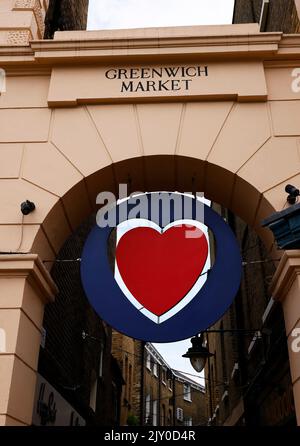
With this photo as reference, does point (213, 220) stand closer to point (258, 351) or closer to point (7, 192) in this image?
point (7, 192)

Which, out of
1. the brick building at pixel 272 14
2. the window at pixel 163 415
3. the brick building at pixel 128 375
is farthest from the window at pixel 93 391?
the window at pixel 163 415

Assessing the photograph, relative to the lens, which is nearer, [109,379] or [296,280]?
[296,280]

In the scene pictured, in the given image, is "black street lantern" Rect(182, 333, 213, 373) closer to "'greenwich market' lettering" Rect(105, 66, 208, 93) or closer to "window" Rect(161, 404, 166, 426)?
"'greenwich market' lettering" Rect(105, 66, 208, 93)

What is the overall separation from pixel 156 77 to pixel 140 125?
2.93 feet

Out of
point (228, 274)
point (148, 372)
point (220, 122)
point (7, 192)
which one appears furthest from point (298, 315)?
point (148, 372)

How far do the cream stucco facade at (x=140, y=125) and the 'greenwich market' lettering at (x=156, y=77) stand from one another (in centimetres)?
2

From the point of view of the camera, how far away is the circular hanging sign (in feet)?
17.8

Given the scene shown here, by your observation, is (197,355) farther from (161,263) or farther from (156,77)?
(156,77)

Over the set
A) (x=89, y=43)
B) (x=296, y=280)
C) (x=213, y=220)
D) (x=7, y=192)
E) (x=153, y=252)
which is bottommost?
(x=296, y=280)


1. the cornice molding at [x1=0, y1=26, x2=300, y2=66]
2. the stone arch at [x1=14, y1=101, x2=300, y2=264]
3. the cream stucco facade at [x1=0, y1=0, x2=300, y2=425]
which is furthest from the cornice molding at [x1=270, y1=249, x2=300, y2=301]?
the cornice molding at [x1=0, y1=26, x2=300, y2=66]

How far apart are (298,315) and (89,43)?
497 cm

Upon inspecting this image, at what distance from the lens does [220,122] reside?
667 cm

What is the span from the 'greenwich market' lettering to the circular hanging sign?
174 centimetres

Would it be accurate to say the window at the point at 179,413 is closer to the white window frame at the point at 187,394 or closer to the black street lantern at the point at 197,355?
the white window frame at the point at 187,394
